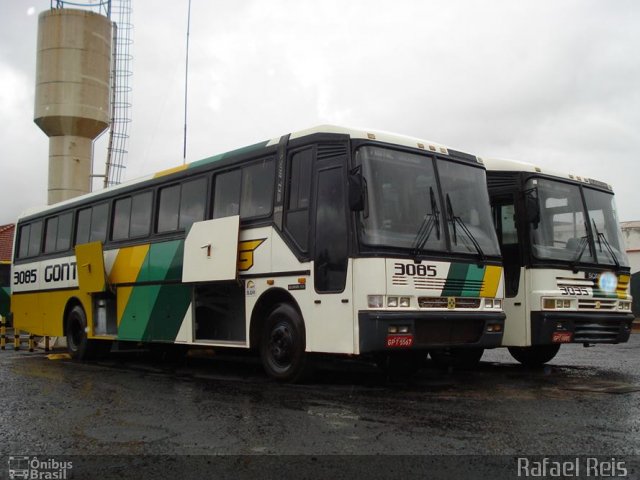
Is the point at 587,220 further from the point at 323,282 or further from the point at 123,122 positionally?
the point at 123,122

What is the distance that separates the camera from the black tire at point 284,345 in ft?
26.5

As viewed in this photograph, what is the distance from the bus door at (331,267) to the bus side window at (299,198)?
20cm

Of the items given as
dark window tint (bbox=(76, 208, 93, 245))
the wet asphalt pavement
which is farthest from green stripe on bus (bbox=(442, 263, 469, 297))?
dark window tint (bbox=(76, 208, 93, 245))

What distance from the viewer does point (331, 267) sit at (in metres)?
7.75

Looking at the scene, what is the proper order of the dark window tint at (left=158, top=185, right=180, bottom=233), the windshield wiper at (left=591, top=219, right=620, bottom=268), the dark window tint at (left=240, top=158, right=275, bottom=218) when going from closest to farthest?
1. the dark window tint at (left=240, top=158, right=275, bottom=218)
2. the windshield wiper at (left=591, top=219, right=620, bottom=268)
3. the dark window tint at (left=158, top=185, right=180, bottom=233)

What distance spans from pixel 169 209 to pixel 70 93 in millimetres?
26384

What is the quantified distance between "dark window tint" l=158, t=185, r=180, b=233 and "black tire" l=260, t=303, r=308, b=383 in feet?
9.41

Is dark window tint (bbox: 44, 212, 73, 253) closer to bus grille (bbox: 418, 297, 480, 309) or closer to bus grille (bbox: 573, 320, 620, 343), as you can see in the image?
bus grille (bbox: 418, 297, 480, 309)

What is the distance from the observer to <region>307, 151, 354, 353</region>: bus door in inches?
298

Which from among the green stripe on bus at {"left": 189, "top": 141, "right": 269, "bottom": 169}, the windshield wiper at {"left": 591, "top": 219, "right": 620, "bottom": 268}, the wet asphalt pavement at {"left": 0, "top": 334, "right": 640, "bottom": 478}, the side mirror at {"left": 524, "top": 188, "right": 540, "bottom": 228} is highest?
the green stripe on bus at {"left": 189, "top": 141, "right": 269, "bottom": 169}

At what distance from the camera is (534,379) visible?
359 inches

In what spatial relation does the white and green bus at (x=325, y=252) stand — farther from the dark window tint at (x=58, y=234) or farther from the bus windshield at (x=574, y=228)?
the dark window tint at (x=58, y=234)

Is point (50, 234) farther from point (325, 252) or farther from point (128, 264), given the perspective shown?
point (325, 252)

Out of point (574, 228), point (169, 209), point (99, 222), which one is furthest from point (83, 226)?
point (574, 228)
